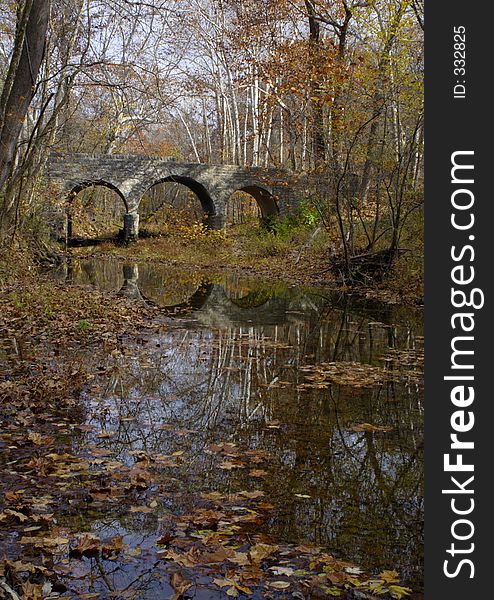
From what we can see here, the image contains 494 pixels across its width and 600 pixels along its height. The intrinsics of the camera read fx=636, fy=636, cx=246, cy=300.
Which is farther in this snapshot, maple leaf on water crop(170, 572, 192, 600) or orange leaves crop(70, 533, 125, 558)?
orange leaves crop(70, 533, 125, 558)

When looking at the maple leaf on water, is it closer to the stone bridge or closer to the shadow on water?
the shadow on water

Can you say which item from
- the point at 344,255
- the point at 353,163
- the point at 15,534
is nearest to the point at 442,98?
the point at 15,534

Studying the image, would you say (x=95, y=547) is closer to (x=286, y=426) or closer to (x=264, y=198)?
(x=286, y=426)

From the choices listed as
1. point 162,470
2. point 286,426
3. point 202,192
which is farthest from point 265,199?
point 162,470

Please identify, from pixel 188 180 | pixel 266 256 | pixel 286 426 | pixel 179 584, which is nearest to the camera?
pixel 179 584

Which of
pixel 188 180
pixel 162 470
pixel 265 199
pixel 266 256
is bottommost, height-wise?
pixel 162 470

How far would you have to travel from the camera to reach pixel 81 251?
94.9ft

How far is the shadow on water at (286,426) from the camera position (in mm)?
3311

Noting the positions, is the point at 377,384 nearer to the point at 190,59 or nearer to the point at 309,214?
the point at 309,214

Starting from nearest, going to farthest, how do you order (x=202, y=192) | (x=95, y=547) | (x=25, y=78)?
(x=95, y=547), (x=25, y=78), (x=202, y=192)

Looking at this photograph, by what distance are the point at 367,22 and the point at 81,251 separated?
17.9 m

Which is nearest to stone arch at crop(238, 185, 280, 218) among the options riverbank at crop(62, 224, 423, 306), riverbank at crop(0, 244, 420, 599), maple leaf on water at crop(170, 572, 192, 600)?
riverbank at crop(62, 224, 423, 306)

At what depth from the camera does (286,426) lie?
5.10m

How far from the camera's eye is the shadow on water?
130 inches
